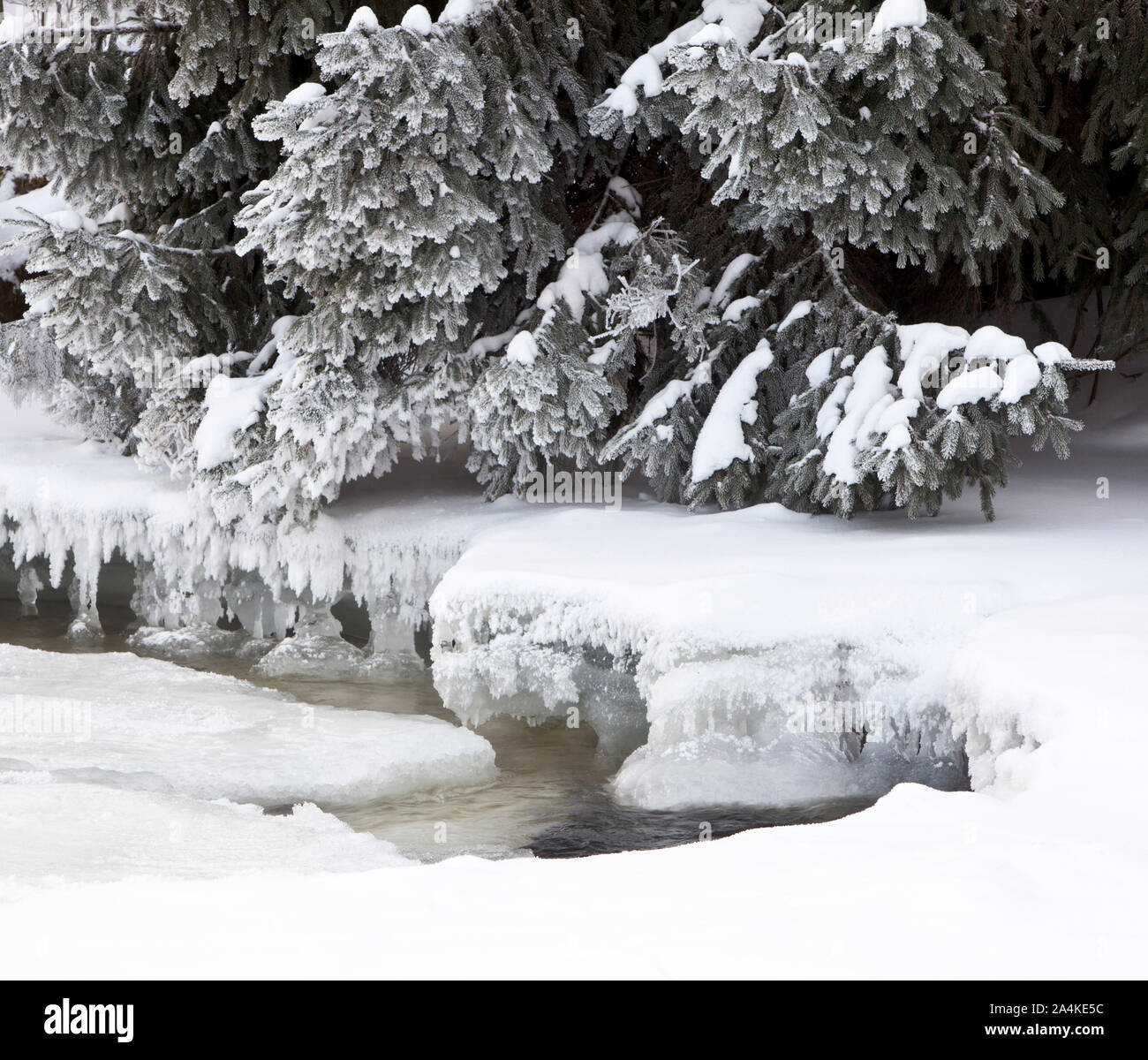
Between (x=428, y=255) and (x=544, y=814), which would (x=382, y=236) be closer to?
(x=428, y=255)

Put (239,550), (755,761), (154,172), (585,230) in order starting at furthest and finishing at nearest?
1. (154,172)
2. (585,230)
3. (239,550)
4. (755,761)

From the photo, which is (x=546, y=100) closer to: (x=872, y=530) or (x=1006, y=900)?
(x=872, y=530)

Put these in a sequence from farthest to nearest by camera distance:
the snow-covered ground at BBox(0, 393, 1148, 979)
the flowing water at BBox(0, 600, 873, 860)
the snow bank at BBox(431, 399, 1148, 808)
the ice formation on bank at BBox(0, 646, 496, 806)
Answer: the snow bank at BBox(431, 399, 1148, 808), the ice formation on bank at BBox(0, 646, 496, 806), the flowing water at BBox(0, 600, 873, 860), the snow-covered ground at BBox(0, 393, 1148, 979)

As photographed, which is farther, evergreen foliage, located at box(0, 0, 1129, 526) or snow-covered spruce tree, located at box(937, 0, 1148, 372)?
snow-covered spruce tree, located at box(937, 0, 1148, 372)

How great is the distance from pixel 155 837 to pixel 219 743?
1538 millimetres

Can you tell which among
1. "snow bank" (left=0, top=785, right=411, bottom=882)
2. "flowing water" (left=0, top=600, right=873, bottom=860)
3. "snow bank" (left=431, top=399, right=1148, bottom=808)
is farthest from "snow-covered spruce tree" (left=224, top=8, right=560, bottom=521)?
"snow bank" (left=0, top=785, right=411, bottom=882)

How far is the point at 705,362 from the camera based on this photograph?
Answer: 8.84 metres

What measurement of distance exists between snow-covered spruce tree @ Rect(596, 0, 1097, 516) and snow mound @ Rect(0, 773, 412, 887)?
389cm

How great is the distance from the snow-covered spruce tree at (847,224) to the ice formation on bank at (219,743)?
2.77m

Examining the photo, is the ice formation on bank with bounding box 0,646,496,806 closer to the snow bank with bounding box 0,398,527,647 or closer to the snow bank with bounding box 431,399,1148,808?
the snow bank with bounding box 431,399,1148,808

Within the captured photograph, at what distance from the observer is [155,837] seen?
16.8 ft

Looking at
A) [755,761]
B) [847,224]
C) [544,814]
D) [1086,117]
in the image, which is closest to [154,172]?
[847,224]

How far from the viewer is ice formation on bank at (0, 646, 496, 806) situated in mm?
6180

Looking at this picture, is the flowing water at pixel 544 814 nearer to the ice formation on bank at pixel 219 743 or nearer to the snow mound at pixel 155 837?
the ice formation on bank at pixel 219 743
